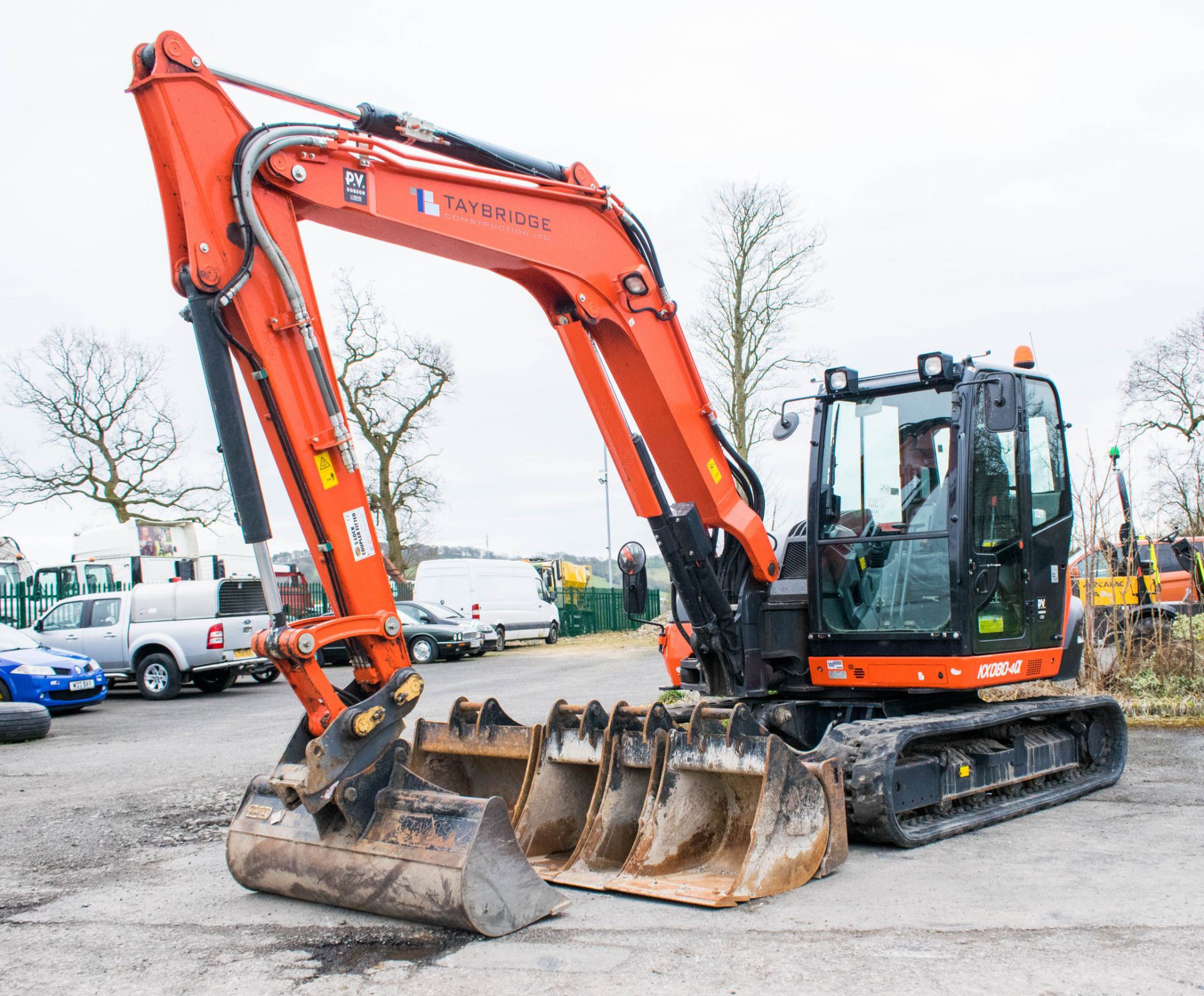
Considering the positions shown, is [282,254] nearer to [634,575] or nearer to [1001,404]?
[634,575]

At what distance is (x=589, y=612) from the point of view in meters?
37.4

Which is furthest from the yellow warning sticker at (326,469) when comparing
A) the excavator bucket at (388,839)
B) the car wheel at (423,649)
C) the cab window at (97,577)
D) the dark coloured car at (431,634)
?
the cab window at (97,577)

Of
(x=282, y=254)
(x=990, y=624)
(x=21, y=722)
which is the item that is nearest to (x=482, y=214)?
(x=282, y=254)

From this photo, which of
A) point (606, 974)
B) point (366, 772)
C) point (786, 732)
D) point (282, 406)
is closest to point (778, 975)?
point (606, 974)

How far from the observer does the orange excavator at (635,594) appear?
5.21 metres

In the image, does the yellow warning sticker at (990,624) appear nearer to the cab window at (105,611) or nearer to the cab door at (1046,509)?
the cab door at (1046,509)

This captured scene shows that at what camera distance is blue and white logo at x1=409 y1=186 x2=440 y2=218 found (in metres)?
5.88

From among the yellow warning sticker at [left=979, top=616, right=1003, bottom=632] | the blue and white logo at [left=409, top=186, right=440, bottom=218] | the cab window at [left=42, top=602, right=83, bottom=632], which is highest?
the blue and white logo at [left=409, top=186, right=440, bottom=218]

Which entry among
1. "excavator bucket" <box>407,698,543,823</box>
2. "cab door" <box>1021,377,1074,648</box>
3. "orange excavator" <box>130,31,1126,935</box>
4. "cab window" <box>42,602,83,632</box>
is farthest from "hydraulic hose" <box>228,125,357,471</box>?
"cab window" <box>42,602,83,632</box>

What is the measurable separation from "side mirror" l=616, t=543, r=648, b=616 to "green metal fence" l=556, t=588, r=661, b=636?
2906cm

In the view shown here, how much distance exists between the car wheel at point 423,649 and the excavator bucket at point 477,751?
19349 mm

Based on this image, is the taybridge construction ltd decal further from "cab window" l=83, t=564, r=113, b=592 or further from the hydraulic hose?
"cab window" l=83, t=564, r=113, b=592

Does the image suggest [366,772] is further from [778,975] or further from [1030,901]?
[1030,901]

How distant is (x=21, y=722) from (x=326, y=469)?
9324 mm
